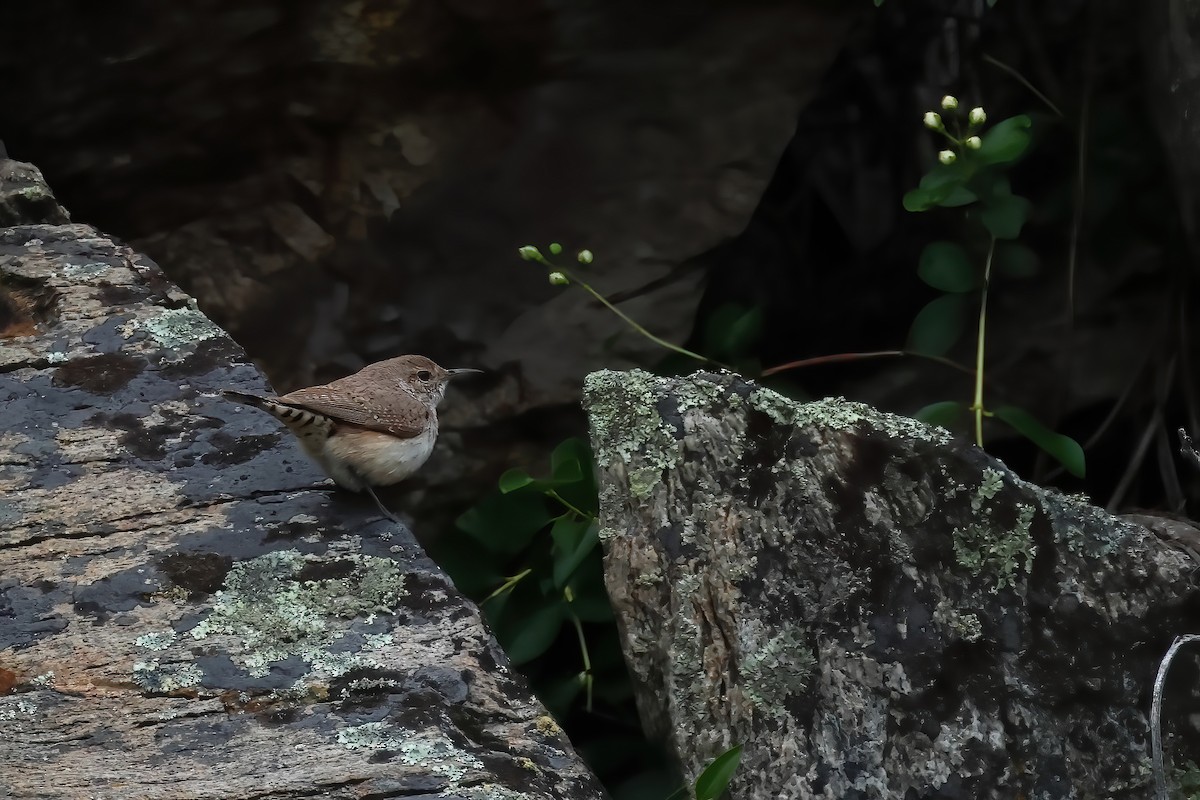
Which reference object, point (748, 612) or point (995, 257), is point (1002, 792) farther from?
point (995, 257)

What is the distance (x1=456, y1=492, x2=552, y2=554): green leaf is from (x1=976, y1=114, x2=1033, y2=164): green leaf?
70.5 inches

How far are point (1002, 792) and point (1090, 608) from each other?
464 mm

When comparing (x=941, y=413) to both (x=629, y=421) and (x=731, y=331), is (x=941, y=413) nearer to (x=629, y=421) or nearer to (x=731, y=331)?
(x=731, y=331)

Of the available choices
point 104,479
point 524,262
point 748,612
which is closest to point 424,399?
point 524,262

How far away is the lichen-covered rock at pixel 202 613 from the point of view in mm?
2369

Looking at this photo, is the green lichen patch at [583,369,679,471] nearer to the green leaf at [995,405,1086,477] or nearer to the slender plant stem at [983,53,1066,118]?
the green leaf at [995,405,1086,477]

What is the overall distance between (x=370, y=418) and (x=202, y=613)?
3.38 feet

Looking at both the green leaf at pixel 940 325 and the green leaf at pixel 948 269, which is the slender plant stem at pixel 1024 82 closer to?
the green leaf at pixel 948 269

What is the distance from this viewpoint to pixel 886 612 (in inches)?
114

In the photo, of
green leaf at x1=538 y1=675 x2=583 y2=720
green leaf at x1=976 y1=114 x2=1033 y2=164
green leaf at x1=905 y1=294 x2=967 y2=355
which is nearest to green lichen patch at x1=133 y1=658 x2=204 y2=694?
green leaf at x1=538 y1=675 x2=583 y2=720

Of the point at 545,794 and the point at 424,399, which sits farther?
the point at 424,399

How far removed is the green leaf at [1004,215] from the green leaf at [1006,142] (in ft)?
0.74

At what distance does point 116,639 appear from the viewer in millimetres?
2695

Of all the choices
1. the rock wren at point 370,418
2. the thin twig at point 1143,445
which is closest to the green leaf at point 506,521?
the rock wren at point 370,418
